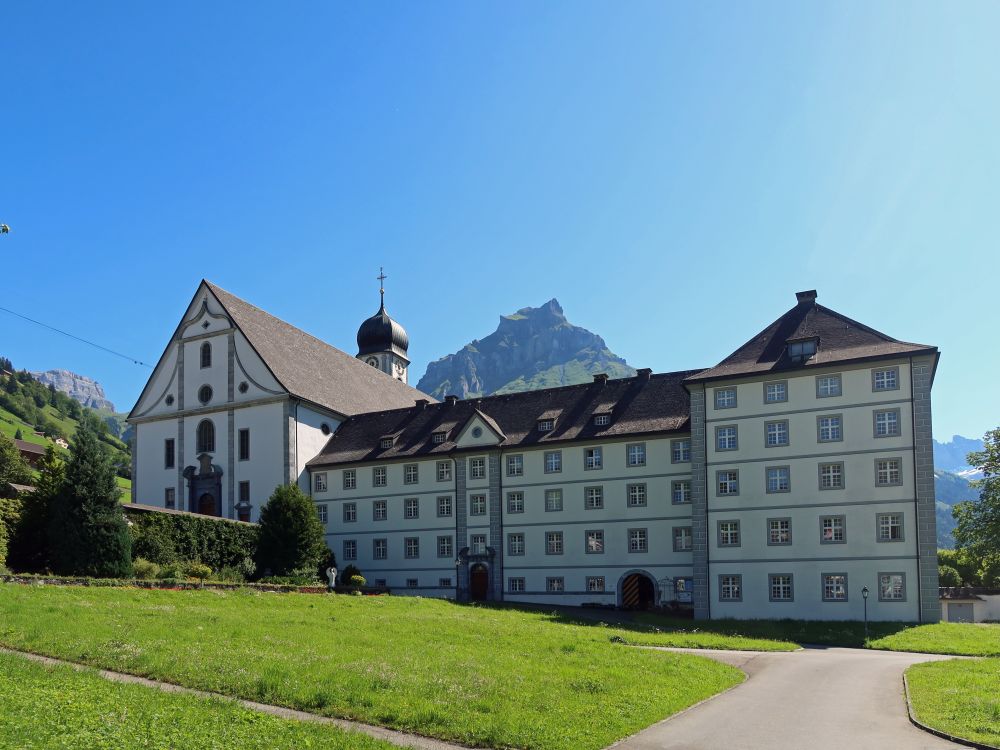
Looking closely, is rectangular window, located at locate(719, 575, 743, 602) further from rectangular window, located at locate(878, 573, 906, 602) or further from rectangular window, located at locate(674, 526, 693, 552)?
rectangular window, located at locate(878, 573, 906, 602)

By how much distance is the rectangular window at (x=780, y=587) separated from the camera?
4288cm

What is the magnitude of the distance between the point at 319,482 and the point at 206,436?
8.18 meters

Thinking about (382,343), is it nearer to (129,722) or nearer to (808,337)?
(808,337)

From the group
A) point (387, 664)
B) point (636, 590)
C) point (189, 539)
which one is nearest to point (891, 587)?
point (636, 590)

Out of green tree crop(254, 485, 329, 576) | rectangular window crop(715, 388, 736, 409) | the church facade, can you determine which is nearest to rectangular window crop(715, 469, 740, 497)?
the church facade

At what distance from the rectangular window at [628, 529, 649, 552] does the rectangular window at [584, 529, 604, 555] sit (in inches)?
61.3

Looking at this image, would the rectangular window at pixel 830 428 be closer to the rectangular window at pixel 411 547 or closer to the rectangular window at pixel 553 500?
the rectangular window at pixel 553 500

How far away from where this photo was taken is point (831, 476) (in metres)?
42.9

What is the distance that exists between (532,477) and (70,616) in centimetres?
3194

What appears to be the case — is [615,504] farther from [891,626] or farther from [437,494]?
[891,626]

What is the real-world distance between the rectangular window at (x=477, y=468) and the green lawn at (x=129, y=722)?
38.4m

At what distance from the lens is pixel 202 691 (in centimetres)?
1567

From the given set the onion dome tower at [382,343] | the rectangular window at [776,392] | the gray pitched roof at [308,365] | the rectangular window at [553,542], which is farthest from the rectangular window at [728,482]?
the onion dome tower at [382,343]

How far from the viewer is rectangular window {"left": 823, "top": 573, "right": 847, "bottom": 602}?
41719 millimetres
